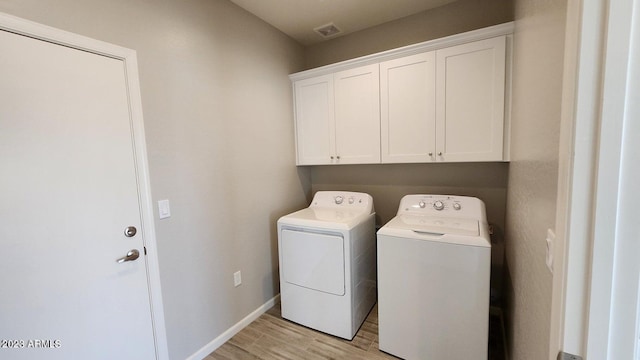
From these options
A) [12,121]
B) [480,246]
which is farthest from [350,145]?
[12,121]

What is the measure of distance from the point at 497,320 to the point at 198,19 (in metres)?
3.36

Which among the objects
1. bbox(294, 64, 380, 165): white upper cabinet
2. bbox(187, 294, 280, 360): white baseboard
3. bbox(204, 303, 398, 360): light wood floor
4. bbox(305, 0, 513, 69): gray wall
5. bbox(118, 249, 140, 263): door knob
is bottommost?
bbox(204, 303, 398, 360): light wood floor

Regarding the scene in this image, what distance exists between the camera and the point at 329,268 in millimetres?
1960

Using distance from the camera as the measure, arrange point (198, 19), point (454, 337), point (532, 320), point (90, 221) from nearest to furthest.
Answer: point (532, 320) < point (90, 221) < point (454, 337) < point (198, 19)

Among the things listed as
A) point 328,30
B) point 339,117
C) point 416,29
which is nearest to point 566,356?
point 339,117

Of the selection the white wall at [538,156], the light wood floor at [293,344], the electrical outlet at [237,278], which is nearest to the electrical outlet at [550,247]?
the white wall at [538,156]

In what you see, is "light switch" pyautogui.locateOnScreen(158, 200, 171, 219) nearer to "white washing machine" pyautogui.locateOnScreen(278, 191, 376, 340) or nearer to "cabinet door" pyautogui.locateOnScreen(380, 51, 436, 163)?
"white washing machine" pyautogui.locateOnScreen(278, 191, 376, 340)

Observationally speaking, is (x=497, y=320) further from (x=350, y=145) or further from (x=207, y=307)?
(x=207, y=307)

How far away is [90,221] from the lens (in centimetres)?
126

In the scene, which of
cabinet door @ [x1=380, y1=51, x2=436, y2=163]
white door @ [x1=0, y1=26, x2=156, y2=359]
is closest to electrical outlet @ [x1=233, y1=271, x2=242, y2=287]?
white door @ [x1=0, y1=26, x2=156, y2=359]

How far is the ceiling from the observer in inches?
81.0

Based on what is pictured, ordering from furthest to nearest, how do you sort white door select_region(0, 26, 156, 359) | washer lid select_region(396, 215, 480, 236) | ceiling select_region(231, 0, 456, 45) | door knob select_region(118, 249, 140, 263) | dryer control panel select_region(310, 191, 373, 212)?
dryer control panel select_region(310, 191, 373, 212)
ceiling select_region(231, 0, 456, 45)
washer lid select_region(396, 215, 480, 236)
door knob select_region(118, 249, 140, 263)
white door select_region(0, 26, 156, 359)

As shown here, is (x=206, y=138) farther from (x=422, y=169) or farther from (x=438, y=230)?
(x=422, y=169)

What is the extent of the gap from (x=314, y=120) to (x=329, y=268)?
4.69ft
